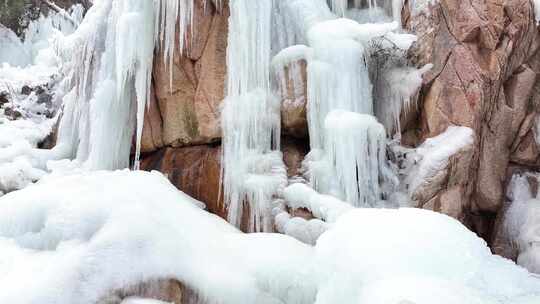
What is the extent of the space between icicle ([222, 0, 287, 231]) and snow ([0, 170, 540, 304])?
93 centimetres

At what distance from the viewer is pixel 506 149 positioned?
6.90 meters

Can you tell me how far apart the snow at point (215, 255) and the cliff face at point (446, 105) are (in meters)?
1.77

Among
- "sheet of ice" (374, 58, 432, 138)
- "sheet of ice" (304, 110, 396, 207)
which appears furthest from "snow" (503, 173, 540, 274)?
"sheet of ice" (304, 110, 396, 207)

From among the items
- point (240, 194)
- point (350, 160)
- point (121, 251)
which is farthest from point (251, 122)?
point (121, 251)

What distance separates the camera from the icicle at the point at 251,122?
6.04 metres

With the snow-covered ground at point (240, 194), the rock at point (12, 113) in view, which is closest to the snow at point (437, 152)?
the snow-covered ground at point (240, 194)

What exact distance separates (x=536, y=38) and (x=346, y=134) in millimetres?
3359

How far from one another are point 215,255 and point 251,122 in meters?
2.40

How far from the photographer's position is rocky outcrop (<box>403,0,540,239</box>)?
6.16m

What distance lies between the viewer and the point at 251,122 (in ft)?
20.8

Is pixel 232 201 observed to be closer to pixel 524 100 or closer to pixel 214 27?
pixel 214 27

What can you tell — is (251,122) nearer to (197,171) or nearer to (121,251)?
(197,171)

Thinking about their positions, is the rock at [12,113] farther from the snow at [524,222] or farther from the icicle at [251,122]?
the snow at [524,222]

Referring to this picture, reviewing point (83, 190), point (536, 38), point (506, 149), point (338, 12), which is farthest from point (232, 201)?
point (536, 38)
